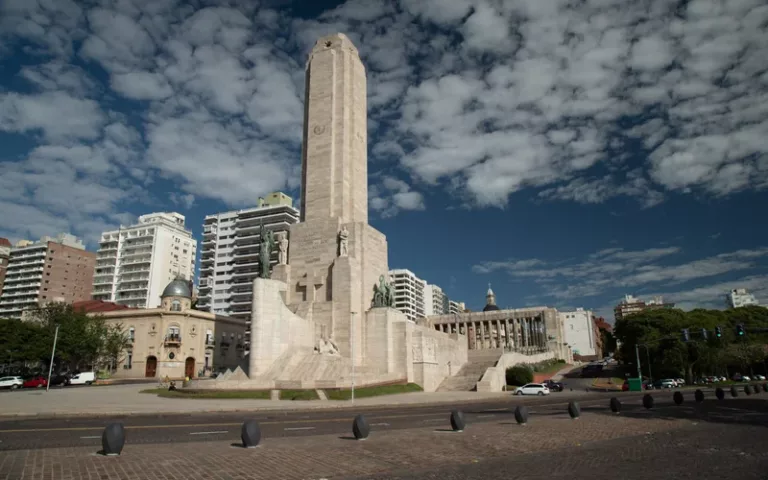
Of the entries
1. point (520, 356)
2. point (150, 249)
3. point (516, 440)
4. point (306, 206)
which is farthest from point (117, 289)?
point (516, 440)

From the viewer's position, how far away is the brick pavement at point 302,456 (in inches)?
343

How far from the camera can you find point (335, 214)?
4528 cm

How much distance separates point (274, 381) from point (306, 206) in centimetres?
1863

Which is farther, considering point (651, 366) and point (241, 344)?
point (241, 344)

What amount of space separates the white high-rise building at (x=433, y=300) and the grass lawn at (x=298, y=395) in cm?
13438

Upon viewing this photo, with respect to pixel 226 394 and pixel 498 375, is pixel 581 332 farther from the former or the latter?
pixel 226 394

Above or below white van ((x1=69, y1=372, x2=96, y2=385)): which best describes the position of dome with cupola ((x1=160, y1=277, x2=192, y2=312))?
above

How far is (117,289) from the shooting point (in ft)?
364

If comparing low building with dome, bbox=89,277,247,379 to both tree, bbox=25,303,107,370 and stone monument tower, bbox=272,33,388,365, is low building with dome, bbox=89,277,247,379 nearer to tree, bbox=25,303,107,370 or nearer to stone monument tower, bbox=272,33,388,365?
tree, bbox=25,303,107,370

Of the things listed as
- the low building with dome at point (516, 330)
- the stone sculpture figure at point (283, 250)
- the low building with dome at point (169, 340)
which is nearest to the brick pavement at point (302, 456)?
the stone sculpture figure at point (283, 250)

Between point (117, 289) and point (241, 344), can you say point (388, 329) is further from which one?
A: point (117, 289)

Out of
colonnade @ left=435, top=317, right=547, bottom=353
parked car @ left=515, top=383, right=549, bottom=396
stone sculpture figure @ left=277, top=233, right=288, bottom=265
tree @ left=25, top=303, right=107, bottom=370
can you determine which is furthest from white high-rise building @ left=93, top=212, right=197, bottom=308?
parked car @ left=515, top=383, right=549, bottom=396

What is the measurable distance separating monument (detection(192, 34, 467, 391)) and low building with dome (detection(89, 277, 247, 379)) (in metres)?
19.6

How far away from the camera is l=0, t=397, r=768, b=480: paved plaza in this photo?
348 inches
